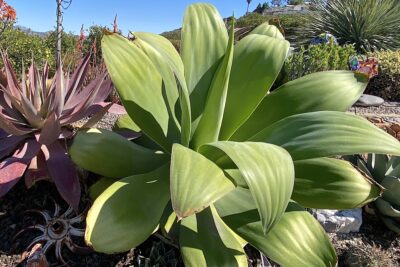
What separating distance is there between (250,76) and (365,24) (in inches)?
447

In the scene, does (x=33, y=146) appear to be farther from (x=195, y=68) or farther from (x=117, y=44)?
(x=195, y=68)

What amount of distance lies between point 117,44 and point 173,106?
0.37 meters

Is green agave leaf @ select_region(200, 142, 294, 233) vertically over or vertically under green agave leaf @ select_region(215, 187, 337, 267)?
over

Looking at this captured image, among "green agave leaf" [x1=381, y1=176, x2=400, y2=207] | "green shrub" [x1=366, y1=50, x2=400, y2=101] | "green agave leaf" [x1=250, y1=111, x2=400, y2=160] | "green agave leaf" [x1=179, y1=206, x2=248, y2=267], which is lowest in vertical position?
"green shrub" [x1=366, y1=50, x2=400, y2=101]

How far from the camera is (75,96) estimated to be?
2.09 meters

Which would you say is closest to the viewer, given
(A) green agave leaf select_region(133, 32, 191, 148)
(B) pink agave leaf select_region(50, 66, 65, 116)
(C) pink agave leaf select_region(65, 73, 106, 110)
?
(A) green agave leaf select_region(133, 32, 191, 148)

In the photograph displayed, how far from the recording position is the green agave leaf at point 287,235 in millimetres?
1240

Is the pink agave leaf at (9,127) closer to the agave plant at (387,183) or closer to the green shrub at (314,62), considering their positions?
the agave plant at (387,183)

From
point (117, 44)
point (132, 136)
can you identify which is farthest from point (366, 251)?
point (117, 44)

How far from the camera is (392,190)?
2.09 metres

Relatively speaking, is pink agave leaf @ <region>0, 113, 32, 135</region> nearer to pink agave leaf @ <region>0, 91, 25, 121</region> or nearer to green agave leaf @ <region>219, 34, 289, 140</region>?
pink agave leaf @ <region>0, 91, 25, 121</region>

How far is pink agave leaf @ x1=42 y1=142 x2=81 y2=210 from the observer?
1.52 m

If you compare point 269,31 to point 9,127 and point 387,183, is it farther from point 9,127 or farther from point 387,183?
point 9,127

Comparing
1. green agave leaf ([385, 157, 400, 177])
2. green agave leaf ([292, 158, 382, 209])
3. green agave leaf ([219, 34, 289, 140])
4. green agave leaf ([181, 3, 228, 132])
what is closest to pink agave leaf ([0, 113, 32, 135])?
green agave leaf ([181, 3, 228, 132])
